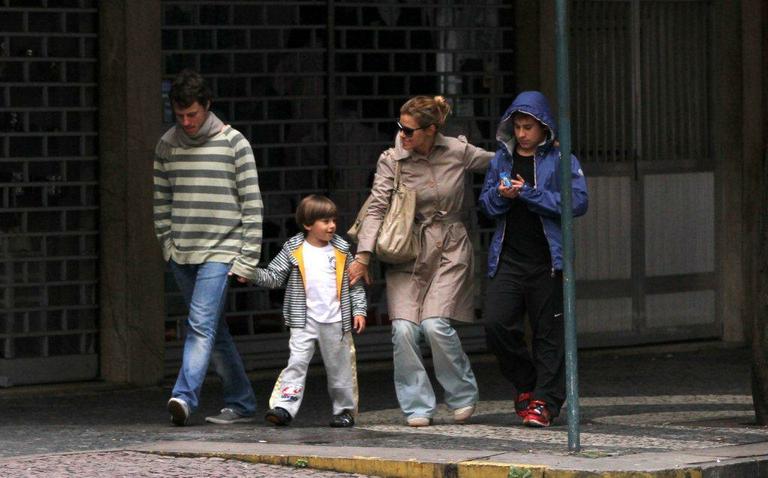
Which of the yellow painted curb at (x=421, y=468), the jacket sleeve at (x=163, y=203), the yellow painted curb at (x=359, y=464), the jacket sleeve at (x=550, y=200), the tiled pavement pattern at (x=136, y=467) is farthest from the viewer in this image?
the jacket sleeve at (x=163, y=203)

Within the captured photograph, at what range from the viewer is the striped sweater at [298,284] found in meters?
9.91

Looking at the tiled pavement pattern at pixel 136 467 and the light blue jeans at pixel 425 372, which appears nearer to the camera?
the tiled pavement pattern at pixel 136 467

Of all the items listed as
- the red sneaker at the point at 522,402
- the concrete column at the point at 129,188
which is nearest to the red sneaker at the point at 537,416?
the red sneaker at the point at 522,402

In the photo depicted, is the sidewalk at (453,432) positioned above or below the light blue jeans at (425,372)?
below

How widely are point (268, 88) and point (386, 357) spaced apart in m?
2.08

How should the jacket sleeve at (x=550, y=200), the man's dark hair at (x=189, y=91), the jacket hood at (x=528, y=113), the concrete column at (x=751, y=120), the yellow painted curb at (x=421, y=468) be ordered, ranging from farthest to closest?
the concrete column at (x=751, y=120), the man's dark hair at (x=189, y=91), the jacket hood at (x=528, y=113), the jacket sleeve at (x=550, y=200), the yellow painted curb at (x=421, y=468)

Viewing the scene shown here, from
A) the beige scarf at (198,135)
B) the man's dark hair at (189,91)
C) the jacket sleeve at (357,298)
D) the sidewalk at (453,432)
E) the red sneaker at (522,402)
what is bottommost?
the sidewalk at (453,432)

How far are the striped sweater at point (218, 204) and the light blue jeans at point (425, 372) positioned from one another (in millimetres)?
891

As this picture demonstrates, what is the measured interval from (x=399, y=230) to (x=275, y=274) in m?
0.70

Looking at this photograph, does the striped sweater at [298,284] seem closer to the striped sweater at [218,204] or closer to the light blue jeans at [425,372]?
the striped sweater at [218,204]

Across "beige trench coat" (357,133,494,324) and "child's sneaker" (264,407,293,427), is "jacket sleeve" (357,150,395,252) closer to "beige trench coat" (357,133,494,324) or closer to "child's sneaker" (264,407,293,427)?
"beige trench coat" (357,133,494,324)

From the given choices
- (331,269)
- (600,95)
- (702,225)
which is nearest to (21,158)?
(331,269)

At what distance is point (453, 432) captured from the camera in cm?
959

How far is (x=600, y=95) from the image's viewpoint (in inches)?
559
